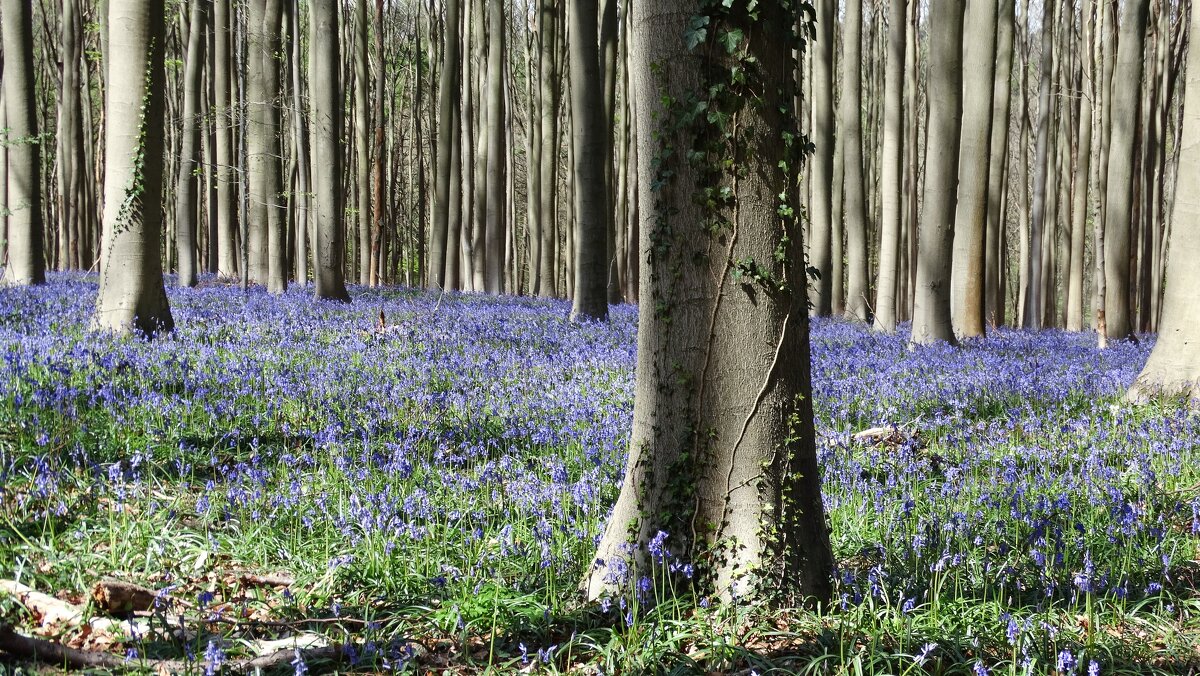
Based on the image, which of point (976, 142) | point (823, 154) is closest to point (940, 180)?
point (976, 142)

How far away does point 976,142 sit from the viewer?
1288 cm

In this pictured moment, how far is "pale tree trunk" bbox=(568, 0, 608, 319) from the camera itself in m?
13.2

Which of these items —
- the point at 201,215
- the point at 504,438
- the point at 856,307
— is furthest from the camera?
the point at 201,215

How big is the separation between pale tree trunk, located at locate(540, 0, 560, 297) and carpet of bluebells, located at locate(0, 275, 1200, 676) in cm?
1570

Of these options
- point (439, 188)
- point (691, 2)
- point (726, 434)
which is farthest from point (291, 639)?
point (439, 188)

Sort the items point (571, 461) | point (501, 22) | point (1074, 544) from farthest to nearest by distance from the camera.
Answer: point (501, 22), point (571, 461), point (1074, 544)

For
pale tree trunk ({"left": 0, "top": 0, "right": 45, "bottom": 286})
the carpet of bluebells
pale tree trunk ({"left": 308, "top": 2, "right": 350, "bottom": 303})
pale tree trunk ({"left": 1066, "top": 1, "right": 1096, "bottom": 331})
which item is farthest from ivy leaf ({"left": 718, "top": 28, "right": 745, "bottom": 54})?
pale tree trunk ({"left": 1066, "top": 1, "right": 1096, "bottom": 331})

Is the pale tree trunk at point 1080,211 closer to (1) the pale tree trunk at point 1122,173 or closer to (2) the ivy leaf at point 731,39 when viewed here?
(1) the pale tree trunk at point 1122,173

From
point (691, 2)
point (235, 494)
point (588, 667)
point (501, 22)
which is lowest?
point (588, 667)

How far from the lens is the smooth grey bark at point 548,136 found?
2273cm

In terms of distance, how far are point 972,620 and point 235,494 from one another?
10.9 ft

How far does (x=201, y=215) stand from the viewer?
123 feet

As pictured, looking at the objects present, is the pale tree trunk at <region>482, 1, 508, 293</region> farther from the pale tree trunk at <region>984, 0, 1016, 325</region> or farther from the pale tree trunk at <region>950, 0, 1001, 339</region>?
the pale tree trunk at <region>950, 0, 1001, 339</region>

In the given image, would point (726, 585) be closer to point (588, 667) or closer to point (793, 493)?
point (793, 493)
